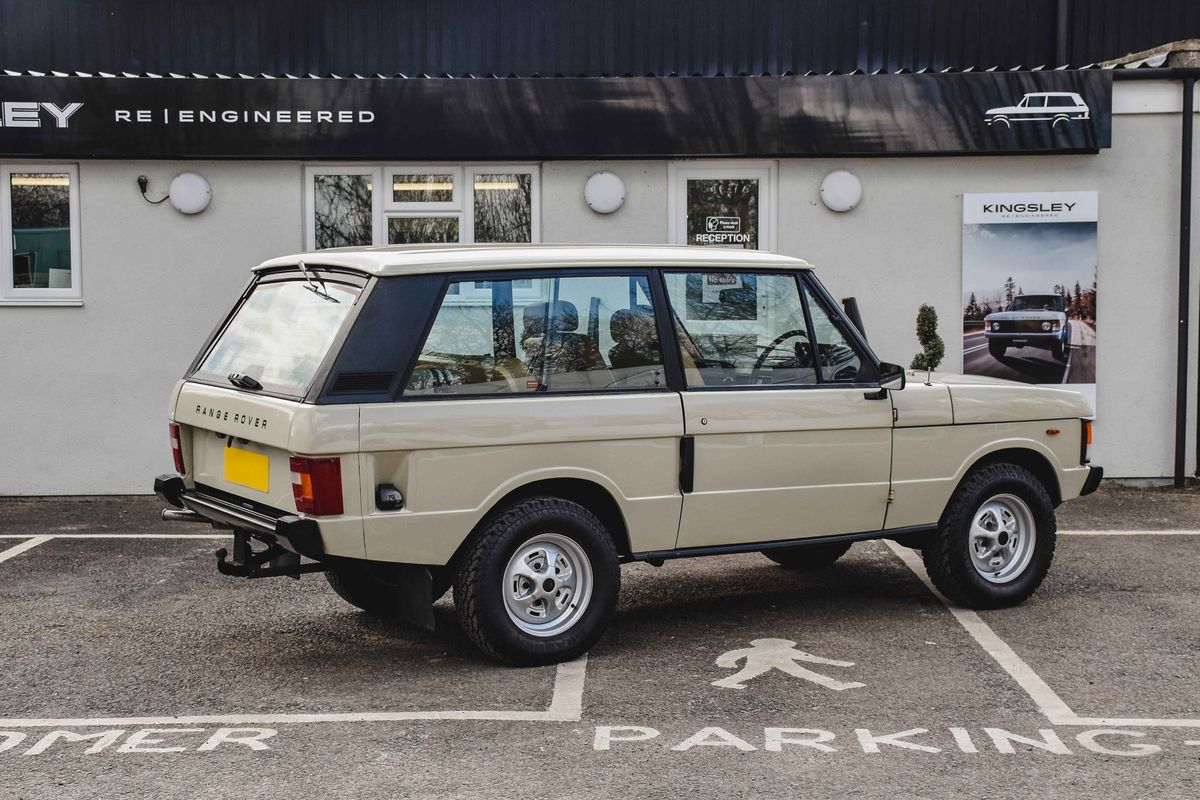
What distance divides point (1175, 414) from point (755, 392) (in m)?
6.68

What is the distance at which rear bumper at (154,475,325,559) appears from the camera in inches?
218

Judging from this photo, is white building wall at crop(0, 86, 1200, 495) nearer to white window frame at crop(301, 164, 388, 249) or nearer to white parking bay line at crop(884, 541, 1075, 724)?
white window frame at crop(301, 164, 388, 249)

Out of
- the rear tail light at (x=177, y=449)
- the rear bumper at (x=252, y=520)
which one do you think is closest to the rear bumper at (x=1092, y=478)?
the rear bumper at (x=252, y=520)

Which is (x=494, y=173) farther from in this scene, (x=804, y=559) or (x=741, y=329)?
(x=741, y=329)

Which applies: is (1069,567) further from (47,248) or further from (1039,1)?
(47,248)

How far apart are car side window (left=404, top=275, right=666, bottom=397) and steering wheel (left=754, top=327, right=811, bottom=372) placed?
53 centimetres

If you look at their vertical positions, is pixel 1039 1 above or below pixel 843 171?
above

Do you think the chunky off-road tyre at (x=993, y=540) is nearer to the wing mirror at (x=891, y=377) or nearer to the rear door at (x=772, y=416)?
the rear door at (x=772, y=416)

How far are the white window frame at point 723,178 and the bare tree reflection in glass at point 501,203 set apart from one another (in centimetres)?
122

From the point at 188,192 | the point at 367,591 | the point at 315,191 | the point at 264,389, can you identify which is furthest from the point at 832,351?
the point at 188,192

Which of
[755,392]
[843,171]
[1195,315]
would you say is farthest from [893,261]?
[755,392]

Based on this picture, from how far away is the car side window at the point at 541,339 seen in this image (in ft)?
19.6

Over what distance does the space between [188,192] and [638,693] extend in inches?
292

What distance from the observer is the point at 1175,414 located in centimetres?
1177
